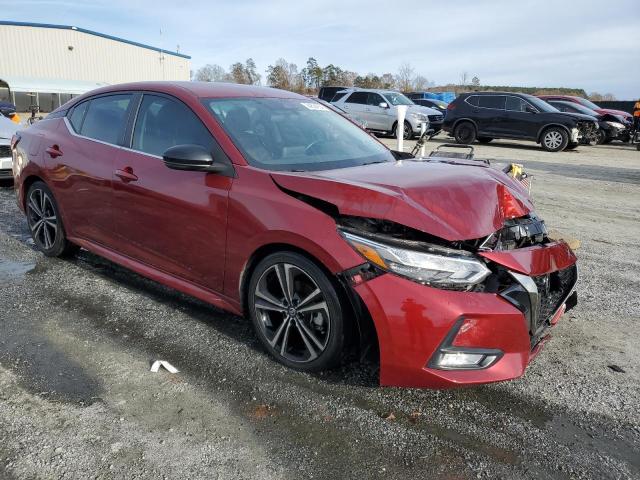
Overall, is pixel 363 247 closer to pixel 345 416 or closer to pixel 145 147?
pixel 345 416

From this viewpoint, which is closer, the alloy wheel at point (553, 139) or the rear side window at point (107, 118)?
the rear side window at point (107, 118)

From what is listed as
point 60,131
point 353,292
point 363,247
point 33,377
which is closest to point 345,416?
point 353,292

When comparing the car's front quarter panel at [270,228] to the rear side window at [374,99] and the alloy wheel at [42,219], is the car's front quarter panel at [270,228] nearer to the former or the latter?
the alloy wheel at [42,219]

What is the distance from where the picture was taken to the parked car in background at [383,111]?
62.3 feet

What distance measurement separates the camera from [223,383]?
9.74ft

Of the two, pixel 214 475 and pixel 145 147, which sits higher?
pixel 145 147

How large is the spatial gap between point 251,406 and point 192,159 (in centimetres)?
147

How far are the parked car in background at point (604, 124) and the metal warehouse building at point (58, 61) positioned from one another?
35312 millimetres

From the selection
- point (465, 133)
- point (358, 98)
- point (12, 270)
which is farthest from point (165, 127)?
point (358, 98)

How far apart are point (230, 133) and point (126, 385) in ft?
5.37

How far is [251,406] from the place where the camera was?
2.76 meters

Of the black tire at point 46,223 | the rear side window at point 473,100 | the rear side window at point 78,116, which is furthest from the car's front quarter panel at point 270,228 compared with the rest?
the rear side window at point 473,100

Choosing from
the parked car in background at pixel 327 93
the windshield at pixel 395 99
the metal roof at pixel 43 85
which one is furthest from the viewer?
the metal roof at pixel 43 85

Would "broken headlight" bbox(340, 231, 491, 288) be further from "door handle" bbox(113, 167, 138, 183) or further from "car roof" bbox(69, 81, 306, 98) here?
"door handle" bbox(113, 167, 138, 183)
